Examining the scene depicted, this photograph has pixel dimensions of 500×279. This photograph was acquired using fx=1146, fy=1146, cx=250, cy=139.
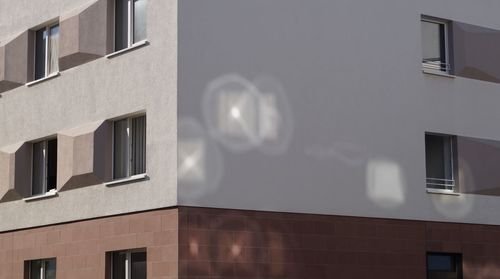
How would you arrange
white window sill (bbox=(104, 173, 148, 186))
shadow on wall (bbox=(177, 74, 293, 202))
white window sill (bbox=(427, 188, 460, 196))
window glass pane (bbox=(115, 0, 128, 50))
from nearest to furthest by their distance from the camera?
shadow on wall (bbox=(177, 74, 293, 202)) < white window sill (bbox=(104, 173, 148, 186)) < window glass pane (bbox=(115, 0, 128, 50)) < white window sill (bbox=(427, 188, 460, 196))

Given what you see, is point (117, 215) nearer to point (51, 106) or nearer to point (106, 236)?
point (106, 236)

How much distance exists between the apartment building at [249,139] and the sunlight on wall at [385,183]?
0.05 metres

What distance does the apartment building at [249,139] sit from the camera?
23.9 metres

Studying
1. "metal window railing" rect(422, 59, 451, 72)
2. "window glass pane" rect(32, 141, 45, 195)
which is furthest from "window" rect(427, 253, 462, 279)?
"window glass pane" rect(32, 141, 45, 195)

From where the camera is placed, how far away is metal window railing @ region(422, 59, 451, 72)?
2853 centimetres

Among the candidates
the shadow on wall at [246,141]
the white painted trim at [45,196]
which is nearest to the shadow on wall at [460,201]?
the shadow on wall at [246,141]

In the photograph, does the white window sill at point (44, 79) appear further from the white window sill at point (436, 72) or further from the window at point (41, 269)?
the white window sill at point (436, 72)

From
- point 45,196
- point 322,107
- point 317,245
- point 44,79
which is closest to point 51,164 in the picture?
point 45,196

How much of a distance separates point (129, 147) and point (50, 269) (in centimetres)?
409

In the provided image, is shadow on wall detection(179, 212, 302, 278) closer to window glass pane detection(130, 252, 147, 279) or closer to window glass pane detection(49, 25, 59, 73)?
window glass pane detection(130, 252, 147, 279)

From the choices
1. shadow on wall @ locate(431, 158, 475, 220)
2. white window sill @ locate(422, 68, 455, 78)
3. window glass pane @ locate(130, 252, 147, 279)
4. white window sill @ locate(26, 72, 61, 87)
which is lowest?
window glass pane @ locate(130, 252, 147, 279)

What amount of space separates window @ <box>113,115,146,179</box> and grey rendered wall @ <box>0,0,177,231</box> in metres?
0.38

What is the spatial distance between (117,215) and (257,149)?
3445mm

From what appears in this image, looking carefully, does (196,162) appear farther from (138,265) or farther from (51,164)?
(51,164)
